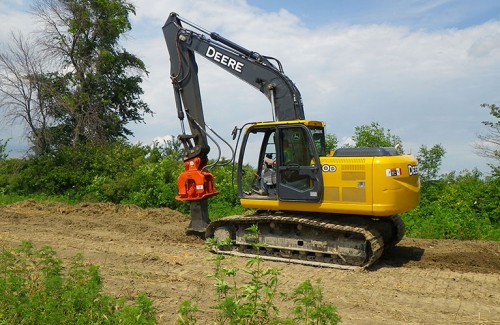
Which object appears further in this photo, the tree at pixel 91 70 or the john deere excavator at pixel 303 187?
the tree at pixel 91 70

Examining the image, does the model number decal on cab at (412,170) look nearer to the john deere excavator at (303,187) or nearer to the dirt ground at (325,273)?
the john deere excavator at (303,187)

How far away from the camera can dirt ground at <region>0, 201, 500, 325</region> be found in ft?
19.9

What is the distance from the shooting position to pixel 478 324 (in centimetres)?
557

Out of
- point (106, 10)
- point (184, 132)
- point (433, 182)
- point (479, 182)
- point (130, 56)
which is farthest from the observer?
point (130, 56)

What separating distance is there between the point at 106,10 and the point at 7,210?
12935mm

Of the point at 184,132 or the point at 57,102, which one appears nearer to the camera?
the point at 184,132

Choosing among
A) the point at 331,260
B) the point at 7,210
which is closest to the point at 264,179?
the point at 331,260

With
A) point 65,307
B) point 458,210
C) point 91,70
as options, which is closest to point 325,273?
point 65,307

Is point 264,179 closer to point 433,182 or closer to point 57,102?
point 433,182

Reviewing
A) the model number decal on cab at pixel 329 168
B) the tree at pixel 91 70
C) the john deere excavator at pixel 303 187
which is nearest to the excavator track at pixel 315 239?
the john deere excavator at pixel 303 187

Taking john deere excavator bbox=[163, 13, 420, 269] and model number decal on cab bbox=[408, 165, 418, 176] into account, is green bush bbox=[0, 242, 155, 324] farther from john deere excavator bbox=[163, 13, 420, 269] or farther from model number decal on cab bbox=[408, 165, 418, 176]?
model number decal on cab bbox=[408, 165, 418, 176]

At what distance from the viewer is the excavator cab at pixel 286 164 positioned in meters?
8.48

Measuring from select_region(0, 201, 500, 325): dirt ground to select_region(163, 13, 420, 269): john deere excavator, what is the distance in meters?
0.45

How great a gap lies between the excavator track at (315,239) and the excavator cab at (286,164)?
396 mm
